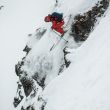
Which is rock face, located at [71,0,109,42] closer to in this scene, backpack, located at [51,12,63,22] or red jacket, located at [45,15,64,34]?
red jacket, located at [45,15,64,34]

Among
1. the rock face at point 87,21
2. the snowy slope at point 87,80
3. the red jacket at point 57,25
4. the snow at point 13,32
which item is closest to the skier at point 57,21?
the red jacket at point 57,25

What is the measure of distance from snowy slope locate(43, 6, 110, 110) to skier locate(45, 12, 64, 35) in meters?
1.89

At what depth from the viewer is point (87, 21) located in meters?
12.3

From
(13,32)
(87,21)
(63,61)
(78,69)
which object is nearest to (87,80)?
(78,69)

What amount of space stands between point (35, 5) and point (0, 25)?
10700mm

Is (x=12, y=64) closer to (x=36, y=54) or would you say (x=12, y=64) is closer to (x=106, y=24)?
(x=36, y=54)

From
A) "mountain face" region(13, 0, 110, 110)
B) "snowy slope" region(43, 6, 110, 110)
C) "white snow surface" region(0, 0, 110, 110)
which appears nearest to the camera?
"snowy slope" region(43, 6, 110, 110)

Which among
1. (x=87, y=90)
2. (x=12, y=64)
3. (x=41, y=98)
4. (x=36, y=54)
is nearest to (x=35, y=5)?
(x=12, y=64)

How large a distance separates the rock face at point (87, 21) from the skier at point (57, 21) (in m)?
0.55

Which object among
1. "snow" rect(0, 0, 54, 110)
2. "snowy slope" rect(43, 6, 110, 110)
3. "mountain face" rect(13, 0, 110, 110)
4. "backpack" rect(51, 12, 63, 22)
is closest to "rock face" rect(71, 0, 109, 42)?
"mountain face" rect(13, 0, 110, 110)

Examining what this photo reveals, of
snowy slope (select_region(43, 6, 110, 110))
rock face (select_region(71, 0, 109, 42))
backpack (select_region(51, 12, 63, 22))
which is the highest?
backpack (select_region(51, 12, 63, 22))

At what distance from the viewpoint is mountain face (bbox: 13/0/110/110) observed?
9547 millimetres

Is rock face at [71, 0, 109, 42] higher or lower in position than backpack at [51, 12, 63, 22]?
lower

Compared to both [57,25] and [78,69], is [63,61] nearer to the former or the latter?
[57,25]
